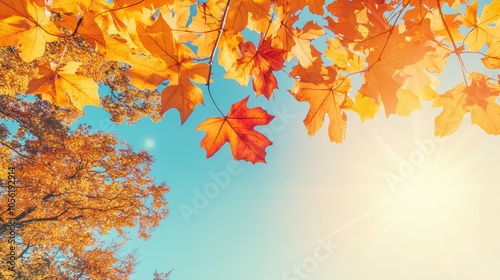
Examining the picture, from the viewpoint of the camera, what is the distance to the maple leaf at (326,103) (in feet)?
3.30

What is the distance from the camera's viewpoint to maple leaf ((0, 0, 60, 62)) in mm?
696

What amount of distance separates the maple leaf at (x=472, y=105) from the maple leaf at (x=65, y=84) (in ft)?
3.37

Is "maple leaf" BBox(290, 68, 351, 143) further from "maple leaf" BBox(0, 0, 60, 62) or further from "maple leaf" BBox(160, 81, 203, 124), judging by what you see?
"maple leaf" BBox(0, 0, 60, 62)

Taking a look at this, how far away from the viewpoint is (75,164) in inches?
351

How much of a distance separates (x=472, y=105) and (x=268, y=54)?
0.62 meters

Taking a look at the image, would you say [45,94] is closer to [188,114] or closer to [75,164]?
[188,114]

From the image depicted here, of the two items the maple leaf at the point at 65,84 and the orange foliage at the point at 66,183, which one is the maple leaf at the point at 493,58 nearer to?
the maple leaf at the point at 65,84

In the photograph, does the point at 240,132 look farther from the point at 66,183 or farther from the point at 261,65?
the point at 66,183

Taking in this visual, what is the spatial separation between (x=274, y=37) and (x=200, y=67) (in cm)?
51

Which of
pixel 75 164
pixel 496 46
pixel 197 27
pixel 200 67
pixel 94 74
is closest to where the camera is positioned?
pixel 200 67

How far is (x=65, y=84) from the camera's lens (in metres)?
0.93

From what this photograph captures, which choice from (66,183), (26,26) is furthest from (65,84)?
(66,183)

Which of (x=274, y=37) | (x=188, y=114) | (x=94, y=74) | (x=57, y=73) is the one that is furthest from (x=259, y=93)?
(x=94, y=74)

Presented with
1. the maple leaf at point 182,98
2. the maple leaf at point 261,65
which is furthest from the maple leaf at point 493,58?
the maple leaf at point 182,98
